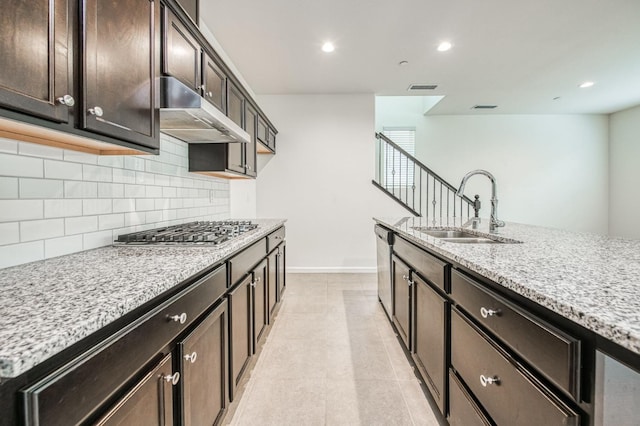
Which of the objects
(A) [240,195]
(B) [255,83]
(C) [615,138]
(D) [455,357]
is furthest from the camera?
(C) [615,138]

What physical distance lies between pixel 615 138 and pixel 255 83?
7043mm

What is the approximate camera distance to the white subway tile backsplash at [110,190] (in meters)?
1.52

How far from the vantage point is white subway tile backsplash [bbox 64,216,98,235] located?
1.32 meters

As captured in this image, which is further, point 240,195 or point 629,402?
point 240,195

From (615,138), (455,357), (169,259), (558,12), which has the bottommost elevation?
(455,357)

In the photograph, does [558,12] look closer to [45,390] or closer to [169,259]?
[169,259]

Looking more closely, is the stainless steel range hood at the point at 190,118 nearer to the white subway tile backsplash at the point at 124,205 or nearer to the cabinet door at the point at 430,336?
the white subway tile backsplash at the point at 124,205

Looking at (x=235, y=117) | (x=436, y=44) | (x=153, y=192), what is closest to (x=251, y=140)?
(x=235, y=117)

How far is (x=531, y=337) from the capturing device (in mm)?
784

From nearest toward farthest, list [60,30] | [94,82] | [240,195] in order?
[60,30] < [94,82] < [240,195]

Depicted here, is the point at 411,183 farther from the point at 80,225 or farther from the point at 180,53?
the point at 80,225

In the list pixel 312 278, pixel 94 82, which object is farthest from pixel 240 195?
pixel 94 82

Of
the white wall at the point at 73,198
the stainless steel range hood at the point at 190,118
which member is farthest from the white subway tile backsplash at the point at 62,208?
the stainless steel range hood at the point at 190,118

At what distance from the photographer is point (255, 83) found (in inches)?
170
